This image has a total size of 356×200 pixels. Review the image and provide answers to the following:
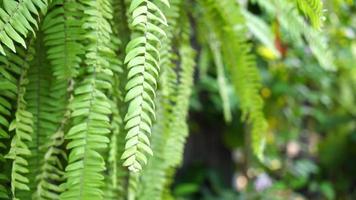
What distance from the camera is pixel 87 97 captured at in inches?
25.5

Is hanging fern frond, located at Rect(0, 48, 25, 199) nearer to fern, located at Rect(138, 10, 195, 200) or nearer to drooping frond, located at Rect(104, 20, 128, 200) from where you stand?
drooping frond, located at Rect(104, 20, 128, 200)

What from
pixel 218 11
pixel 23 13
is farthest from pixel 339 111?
pixel 23 13

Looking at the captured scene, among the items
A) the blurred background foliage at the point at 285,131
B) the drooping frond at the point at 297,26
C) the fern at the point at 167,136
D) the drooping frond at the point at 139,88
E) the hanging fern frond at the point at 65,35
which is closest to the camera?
the drooping frond at the point at 139,88

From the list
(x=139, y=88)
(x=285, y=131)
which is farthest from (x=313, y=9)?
(x=285, y=131)

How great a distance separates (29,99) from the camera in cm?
72

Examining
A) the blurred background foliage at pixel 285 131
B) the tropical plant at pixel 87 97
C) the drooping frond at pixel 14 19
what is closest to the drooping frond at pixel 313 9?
the tropical plant at pixel 87 97

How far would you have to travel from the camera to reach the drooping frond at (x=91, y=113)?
615 mm

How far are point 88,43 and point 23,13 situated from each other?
12 centimetres

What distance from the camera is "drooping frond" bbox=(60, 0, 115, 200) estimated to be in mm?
615

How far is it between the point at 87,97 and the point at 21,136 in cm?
11

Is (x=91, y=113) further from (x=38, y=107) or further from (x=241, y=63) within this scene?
(x=241, y=63)

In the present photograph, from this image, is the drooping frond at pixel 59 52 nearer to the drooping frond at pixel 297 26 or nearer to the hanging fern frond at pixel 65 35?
the hanging fern frond at pixel 65 35

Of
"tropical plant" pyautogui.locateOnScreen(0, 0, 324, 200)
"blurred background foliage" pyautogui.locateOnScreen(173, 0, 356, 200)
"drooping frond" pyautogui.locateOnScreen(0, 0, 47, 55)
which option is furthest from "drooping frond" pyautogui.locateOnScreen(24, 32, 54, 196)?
"blurred background foliage" pyautogui.locateOnScreen(173, 0, 356, 200)

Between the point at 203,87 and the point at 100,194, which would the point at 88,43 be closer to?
the point at 100,194
